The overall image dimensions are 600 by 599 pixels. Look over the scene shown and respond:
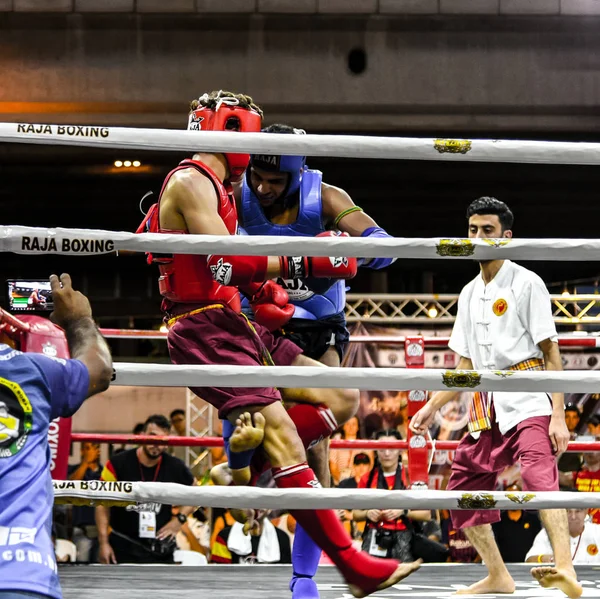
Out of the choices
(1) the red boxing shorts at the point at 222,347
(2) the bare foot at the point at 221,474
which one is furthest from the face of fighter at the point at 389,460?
(1) the red boxing shorts at the point at 222,347

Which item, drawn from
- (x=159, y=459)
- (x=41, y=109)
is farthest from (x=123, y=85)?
(x=159, y=459)

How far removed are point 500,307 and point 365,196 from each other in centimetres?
915

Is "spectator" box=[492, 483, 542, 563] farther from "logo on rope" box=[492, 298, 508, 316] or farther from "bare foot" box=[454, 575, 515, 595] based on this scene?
"logo on rope" box=[492, 298, 508, 316]

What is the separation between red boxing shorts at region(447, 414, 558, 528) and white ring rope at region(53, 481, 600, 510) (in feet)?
3.25

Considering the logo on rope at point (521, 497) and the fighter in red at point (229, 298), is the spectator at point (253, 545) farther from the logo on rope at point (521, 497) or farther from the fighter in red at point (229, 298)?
the logo on rope at point (521, 497)

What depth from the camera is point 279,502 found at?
2131 mm

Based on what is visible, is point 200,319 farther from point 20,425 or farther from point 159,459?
point 159,459

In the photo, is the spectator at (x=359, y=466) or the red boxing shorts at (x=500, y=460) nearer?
Result: the red boxing shorts at (x=500, y=460)

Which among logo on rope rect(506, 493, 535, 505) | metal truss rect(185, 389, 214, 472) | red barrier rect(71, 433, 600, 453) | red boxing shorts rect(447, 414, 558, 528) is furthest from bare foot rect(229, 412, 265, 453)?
metal truss rect(185, 389, 214, 472)

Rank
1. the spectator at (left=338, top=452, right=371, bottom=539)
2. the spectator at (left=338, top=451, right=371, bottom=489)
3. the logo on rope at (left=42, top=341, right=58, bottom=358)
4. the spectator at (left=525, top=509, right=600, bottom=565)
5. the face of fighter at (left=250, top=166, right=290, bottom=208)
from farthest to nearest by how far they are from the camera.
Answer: the spectator at (left=338, top=451, right=371, bottom=489) → the spectator at (left=338, top=452, right=371, bottom=539) → the spectator at (left=525, top=509, right=600, bottom=565) → the face of fighter at (left=250, top=166, right=290, bottom=208) → the logo on rope at (left=42, top=341, right=58, bottom=358)

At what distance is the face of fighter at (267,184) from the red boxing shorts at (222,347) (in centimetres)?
51

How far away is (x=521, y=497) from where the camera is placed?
2229mm

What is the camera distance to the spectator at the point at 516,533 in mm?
5543

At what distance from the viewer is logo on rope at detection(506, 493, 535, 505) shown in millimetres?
2225
